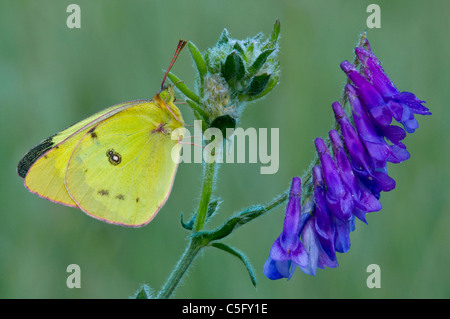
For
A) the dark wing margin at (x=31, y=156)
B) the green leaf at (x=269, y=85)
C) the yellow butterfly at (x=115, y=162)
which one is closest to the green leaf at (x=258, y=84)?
the green leaf at (x=269, y=85)

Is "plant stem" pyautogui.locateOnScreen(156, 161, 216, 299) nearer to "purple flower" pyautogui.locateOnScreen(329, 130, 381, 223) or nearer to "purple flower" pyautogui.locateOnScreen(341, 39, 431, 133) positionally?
"purple flower" pyautogui.locateOnScreen(329, 130, 381, 223)

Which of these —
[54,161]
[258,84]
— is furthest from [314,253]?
[54,161]

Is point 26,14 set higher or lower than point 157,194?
higher

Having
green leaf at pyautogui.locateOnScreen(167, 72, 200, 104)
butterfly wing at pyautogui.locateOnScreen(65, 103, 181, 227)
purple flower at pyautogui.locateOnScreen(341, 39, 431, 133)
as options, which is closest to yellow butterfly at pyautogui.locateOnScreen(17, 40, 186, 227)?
butterfly wing at pyautogui.locateOnScreen(65, 103, 181, 227)
